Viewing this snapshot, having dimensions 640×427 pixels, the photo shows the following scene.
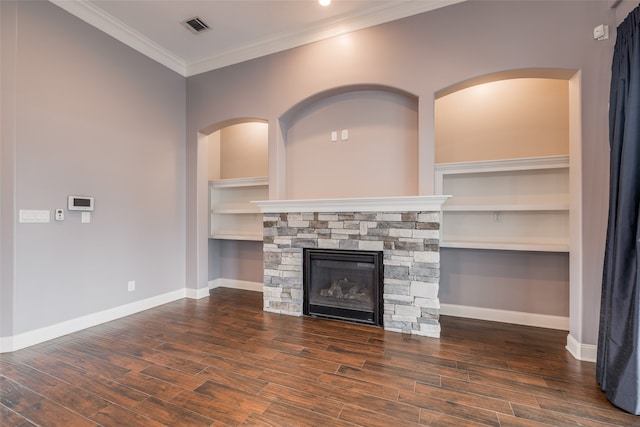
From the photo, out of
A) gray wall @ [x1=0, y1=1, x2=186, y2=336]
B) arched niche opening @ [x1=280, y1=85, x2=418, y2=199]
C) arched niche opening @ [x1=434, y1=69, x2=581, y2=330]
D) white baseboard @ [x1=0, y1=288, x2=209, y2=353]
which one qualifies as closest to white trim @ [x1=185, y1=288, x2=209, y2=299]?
white baseboard @ [x1=0, y1=288, x2=209, y2=353]

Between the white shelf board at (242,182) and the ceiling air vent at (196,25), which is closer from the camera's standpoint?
the ceiling air vent at (196,25)

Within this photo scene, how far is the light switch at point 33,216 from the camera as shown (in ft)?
8.81

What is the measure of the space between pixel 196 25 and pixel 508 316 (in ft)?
16.4

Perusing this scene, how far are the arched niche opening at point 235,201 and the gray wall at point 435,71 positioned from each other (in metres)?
0.37

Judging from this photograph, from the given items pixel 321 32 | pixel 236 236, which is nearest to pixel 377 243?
pixel 236 236

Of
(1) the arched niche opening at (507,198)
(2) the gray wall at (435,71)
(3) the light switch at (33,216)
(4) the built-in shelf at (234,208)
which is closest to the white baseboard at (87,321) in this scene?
(2) the gray wall at (435,71)

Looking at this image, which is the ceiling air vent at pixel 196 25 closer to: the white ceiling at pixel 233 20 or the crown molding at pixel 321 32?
the white ceiling at pixel 233 20

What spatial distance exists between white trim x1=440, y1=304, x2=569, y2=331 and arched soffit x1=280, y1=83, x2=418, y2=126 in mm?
2535

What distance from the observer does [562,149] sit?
3137 mm

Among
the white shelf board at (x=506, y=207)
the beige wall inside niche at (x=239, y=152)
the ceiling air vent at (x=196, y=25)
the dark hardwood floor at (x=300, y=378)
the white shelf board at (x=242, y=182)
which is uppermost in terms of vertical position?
the ceiling air vent at (x=196, y=25)

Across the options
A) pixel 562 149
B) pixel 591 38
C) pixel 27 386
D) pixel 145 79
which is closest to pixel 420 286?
pixel 562 149

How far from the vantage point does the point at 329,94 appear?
3.62 meters

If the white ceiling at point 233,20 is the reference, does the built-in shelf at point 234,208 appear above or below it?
below

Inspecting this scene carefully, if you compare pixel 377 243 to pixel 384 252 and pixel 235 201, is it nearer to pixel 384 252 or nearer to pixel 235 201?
pixel 384 252
